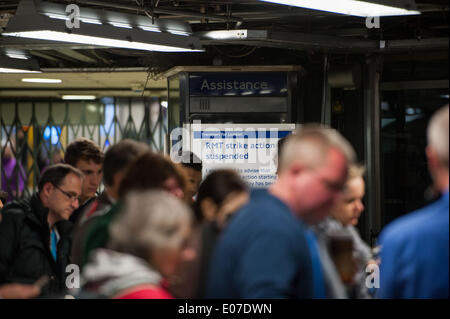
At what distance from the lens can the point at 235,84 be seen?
6.96 m

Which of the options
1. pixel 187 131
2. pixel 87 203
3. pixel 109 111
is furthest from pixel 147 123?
pixel 87 203

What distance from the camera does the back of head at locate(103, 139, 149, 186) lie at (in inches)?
114

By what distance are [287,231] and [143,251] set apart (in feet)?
1.13

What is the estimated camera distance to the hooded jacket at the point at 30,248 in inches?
132

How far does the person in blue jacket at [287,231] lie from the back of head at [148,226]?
0.43ft

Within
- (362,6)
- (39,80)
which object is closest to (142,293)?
(362,6)

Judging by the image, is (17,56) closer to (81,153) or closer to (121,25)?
(121,25)

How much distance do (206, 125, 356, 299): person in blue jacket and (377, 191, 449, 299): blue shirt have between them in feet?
0.67

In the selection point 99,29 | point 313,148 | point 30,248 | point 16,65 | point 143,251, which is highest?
point 99,29

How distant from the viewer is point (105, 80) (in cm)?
848

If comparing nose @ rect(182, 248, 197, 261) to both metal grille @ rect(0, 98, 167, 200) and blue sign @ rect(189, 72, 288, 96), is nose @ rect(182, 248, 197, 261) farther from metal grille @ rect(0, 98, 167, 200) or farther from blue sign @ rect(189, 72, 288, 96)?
metal grille @ rect(0, 98, 167, 200)

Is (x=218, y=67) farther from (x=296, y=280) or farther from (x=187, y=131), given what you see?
(x=296, y=280)

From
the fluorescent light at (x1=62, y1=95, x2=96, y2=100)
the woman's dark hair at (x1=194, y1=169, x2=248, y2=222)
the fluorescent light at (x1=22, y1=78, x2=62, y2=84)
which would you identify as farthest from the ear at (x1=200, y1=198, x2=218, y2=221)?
the fluorescent light at (x1=62, y1=95, x2=96, y2=100)
